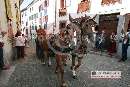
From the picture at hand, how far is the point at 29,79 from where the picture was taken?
9734 mm

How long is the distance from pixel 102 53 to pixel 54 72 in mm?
8171

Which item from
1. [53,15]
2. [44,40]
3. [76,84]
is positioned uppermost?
[53,15]

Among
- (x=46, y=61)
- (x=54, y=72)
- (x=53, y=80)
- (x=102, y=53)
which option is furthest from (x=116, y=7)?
(x=53, y=80)

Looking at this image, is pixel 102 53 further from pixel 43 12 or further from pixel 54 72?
pixel 54 72

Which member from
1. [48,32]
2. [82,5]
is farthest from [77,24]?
[82,5]

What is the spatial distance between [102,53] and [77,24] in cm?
939

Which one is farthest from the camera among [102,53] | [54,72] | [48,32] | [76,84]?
[102,53]

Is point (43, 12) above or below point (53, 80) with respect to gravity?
above

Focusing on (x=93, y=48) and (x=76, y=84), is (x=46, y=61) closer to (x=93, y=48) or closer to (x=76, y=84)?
(x=76, y=84)

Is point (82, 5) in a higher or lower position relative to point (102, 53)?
higher

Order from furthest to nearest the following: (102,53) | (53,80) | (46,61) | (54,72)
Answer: (102,53) → (46,61) → (54,72) → (53,80)

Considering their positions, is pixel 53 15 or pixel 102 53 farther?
pixel 102 53

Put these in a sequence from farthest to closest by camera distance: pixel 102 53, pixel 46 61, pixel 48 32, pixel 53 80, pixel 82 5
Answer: pixel 82 5 < pixel 102 53 < pixel 46 61 < pixel 48 32 < pixel 53 80

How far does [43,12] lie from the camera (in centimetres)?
1466
